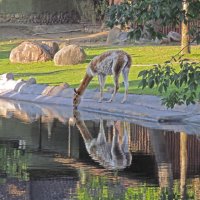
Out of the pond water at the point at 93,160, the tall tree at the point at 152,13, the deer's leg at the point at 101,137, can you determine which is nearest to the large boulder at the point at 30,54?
the pond water at the point at 93,160

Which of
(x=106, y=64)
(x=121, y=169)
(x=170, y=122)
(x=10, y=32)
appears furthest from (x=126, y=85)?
(x=10, y=32)

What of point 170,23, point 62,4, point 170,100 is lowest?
point 170,100

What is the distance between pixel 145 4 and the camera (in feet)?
29.1

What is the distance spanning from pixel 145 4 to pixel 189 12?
17.5 inches

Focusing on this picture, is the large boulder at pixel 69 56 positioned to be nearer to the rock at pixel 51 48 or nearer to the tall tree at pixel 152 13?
the rock at pixel 51 48

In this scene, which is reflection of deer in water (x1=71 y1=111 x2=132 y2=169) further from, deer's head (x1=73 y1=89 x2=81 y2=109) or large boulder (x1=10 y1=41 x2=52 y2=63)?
large boulder (x1=10 y1=41 x2=52 y2=63)

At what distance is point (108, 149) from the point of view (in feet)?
52.1

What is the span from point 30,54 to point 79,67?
285 centimetres

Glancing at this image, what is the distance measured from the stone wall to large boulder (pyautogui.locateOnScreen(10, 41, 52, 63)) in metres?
15.9

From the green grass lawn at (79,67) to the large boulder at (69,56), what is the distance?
0.23 meters

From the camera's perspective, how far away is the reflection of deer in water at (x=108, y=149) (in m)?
14.4

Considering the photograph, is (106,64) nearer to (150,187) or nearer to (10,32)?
(150,187)

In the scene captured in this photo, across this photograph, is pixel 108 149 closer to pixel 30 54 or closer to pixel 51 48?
pixel 30 54

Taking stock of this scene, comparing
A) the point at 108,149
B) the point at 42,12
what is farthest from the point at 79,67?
the point at 42,12
